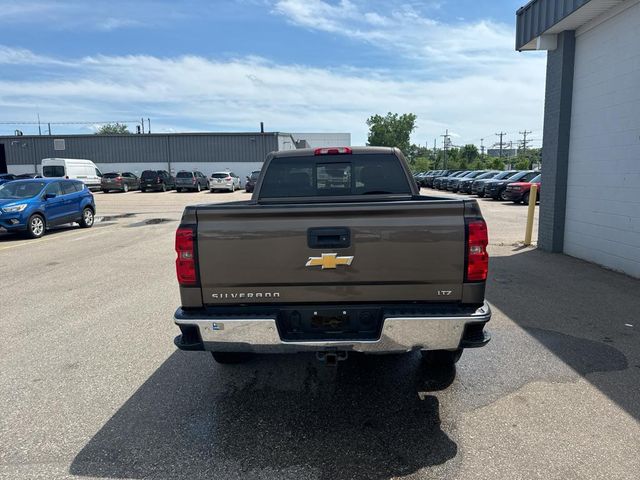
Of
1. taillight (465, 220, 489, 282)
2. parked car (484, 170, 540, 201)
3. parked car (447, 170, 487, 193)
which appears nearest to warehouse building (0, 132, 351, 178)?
parked car (447, 170, 487, 193)

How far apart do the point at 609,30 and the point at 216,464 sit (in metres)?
9.47

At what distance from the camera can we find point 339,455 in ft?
9.79

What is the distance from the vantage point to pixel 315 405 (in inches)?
143

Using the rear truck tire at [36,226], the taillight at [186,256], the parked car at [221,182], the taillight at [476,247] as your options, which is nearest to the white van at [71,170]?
the parked car at [221,182]

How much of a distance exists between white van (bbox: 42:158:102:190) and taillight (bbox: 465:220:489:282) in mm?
34265

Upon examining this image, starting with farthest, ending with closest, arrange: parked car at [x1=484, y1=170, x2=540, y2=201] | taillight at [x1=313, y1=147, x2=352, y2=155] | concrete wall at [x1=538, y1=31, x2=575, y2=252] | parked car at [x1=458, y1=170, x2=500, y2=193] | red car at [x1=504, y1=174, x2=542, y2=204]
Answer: parked car at [x1=458, y1=170, x2=500, y2=193], parked car at [x1=484, y1=170, x2=540, y2=201], red car at [x1=504, y1=174, x2=542, y2=204], concrete wall at [x1=538, y1=31, x2=575, y2=252], taillight at [x1=313, y1=147, x2=352, y2=155]

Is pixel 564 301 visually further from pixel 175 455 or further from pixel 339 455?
pixel 175 455

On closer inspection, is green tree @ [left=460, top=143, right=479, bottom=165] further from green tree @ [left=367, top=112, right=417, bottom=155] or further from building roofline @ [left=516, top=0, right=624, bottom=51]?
building roofline @ [left=516, top=0, right=624, bottom=51]

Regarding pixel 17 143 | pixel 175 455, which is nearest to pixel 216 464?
pixel 175 455

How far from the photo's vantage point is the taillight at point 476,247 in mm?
3105

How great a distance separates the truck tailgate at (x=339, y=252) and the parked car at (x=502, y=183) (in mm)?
21859

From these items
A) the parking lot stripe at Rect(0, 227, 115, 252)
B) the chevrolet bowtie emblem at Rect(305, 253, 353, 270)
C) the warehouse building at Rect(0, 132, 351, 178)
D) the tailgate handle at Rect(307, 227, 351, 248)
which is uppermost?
the warehouse building at Rect(0, 132, 351, 178)

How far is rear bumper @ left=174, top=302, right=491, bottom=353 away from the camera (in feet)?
10.1

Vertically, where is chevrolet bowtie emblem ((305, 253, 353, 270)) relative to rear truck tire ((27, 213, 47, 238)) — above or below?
above
